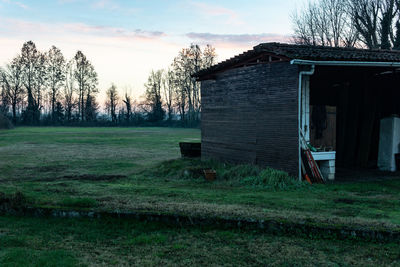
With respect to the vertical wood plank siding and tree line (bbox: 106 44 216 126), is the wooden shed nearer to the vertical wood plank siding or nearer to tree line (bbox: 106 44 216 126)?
the vertical wood plank siding

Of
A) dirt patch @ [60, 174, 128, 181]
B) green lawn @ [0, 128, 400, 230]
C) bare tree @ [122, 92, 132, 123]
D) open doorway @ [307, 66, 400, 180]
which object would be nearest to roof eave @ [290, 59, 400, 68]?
open doorway @ [307, 66, 400, 180]

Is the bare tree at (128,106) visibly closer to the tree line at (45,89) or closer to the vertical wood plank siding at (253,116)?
the tree line at (45,89)

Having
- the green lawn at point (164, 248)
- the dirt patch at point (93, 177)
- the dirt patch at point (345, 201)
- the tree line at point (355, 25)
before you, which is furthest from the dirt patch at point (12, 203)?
the tree line at point (355, 25)

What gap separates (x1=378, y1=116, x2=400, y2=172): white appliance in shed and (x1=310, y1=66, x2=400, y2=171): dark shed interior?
779 millimetres

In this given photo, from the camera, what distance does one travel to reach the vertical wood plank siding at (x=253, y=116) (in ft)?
38.5

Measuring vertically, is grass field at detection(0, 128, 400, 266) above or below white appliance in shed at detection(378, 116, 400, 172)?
below

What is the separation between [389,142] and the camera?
1396 centimetres

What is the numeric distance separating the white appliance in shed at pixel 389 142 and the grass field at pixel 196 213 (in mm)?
2313

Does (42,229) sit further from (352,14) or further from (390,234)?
(352,14)

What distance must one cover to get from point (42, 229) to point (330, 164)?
9.29m

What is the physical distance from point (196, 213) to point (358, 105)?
11.3m

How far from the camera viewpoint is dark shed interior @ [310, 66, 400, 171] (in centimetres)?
1505

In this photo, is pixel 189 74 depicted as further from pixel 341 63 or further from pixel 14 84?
pixel 341 63

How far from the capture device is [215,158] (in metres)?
15.6
